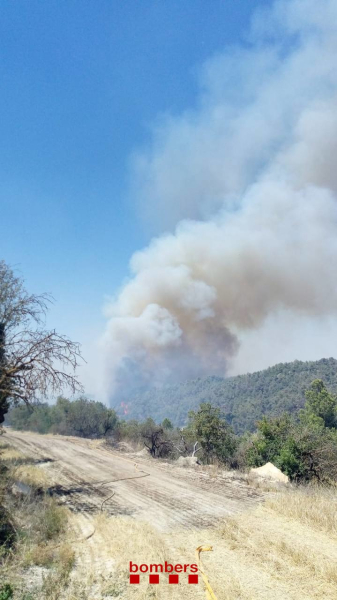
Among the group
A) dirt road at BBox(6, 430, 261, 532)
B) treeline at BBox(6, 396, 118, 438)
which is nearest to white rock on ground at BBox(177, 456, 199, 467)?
dirt road at BBox(6, 430, 261, 532)

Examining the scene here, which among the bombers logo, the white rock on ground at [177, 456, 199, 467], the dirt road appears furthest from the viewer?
the white rock on ground at [177, 456, 199, 467]

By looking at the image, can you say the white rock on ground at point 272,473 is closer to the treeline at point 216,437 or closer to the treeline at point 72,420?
the treeline at point 216,437

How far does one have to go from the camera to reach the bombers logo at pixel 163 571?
5477 mm

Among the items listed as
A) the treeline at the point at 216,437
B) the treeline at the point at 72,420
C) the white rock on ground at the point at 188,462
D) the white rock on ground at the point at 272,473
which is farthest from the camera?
the treeline at the point at 72,420

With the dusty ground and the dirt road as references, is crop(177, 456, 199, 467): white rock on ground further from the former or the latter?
the dusty ground

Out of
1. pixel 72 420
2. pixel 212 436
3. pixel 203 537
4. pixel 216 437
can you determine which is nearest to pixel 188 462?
pixel 212 436

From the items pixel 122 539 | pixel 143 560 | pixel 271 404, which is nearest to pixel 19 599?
pixel 143 560

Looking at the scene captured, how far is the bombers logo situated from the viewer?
5.48 meters

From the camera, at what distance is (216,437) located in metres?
24.2

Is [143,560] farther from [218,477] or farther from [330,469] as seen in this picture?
[330,469]

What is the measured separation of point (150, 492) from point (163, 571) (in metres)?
6.29

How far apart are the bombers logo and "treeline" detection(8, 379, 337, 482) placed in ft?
15.3

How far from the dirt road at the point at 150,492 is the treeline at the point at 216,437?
3327 millimetres

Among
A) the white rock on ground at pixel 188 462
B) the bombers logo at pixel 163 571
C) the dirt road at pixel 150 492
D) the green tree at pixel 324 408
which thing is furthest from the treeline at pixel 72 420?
the bombers logo at pixel 163 571
